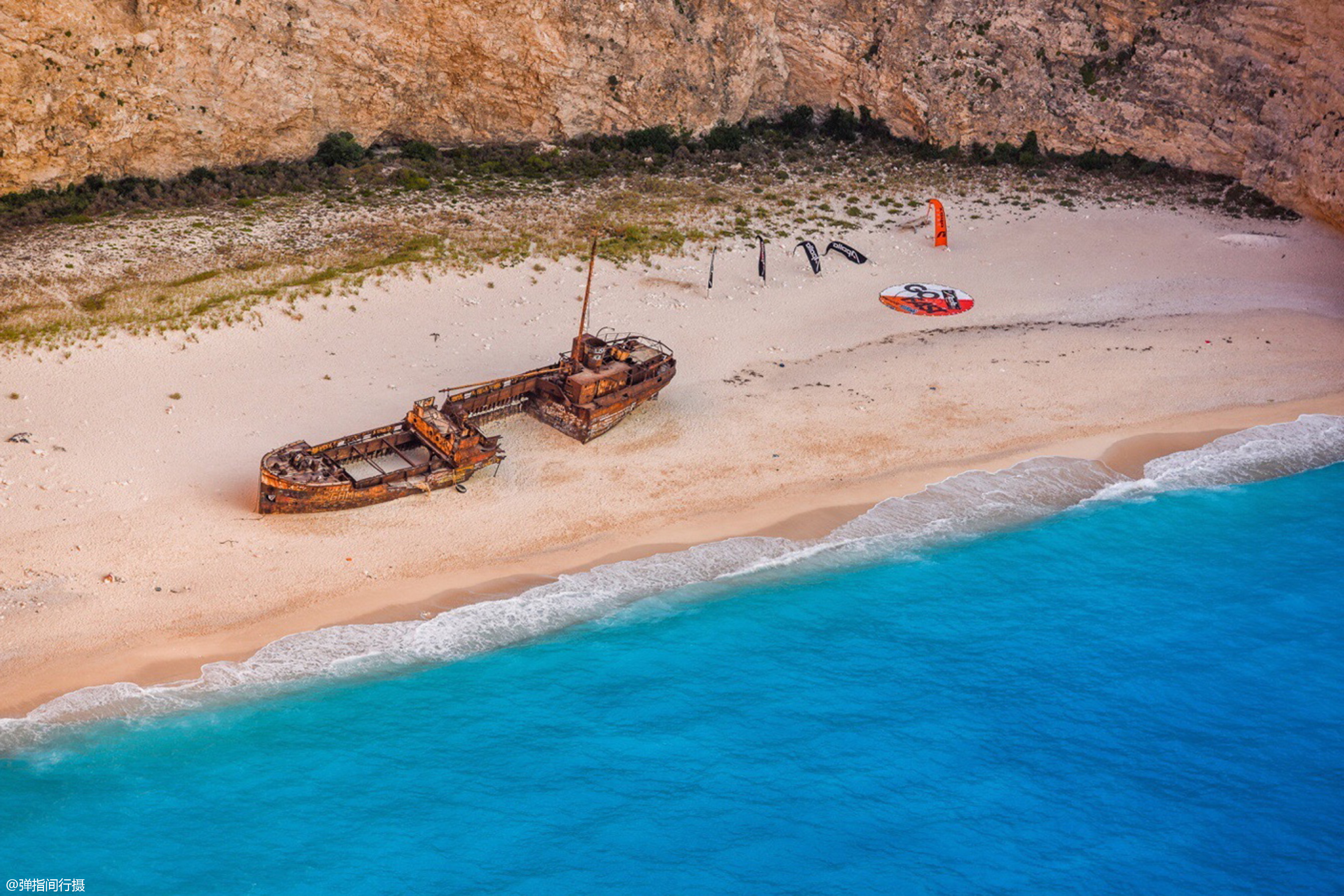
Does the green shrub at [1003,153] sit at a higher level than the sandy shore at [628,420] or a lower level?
higher

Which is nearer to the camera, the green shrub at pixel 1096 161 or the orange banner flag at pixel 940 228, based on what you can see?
the orange banner flag at pixel 940 228

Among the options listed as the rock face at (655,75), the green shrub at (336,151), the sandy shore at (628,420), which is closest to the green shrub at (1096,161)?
the rock face at (655,75)

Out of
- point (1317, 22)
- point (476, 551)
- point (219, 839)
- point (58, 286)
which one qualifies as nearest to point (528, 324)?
point (476, 551)

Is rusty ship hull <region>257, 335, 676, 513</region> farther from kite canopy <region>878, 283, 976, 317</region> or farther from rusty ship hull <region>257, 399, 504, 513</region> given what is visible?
kite canopy <region>878, 283, 976, 317</region>

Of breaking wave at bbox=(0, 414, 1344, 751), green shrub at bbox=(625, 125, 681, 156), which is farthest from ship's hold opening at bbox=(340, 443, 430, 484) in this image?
green shrub at bbox=(625, 125, 681, 156)

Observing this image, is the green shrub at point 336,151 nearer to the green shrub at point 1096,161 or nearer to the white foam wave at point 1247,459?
the white foam wave at point 1247,459

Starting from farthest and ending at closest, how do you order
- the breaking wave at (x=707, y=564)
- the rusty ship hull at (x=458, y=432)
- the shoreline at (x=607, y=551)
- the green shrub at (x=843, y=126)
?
1. the green shrub at (x=843, y=126)
2. the rusty ship hull at (x=458, y=432)
3. the shoreline at (x=607, y=551)
4. the breaking wave at (x=707, y=564)

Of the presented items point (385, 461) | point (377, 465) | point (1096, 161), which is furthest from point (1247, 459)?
point (377, 465)

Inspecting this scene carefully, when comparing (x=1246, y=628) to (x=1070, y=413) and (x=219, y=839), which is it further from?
(x=219, y=839)
